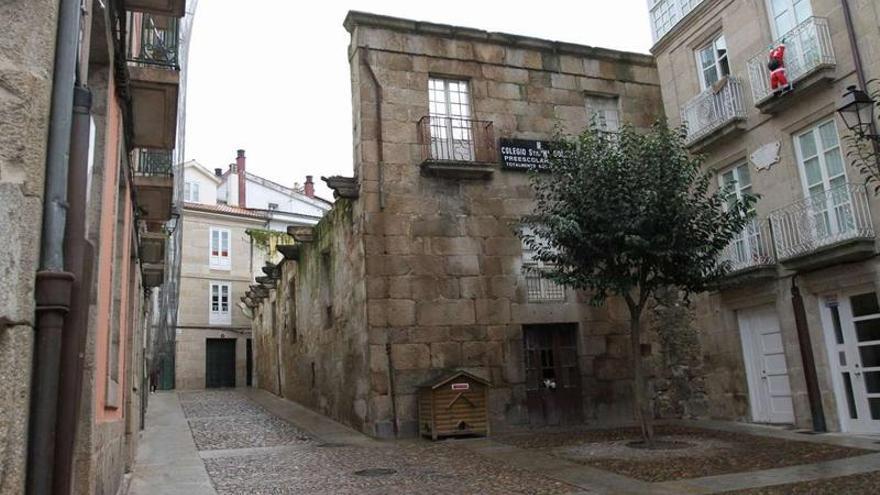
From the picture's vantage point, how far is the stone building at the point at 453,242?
11.0 m

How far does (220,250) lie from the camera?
97.1 feet

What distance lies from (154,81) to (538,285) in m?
7.74

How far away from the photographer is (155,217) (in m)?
9.70

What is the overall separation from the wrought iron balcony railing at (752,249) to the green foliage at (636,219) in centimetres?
141

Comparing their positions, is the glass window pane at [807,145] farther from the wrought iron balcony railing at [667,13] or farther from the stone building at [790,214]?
the wrought iron balcony railing at [667,13]

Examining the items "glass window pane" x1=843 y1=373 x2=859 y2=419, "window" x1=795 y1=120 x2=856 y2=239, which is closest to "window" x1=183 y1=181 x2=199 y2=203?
"window" x1=795 y1=120 x2=856 y2=239

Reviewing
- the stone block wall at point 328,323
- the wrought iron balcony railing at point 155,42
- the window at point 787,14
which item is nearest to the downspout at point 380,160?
the stone block wall at point 328,323

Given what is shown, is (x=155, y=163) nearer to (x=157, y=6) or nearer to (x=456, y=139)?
(x=157, y=6)

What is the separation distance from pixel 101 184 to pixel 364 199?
7.13m

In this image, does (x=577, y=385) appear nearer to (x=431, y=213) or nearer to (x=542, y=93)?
(x=431, y=213)

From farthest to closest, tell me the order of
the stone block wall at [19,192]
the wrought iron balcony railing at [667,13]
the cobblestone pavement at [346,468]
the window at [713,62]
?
the wrought iron balcony railing at [667,13] < the window at [713,62] < the cobblestone pavement at [346,468] < the stone block wall at [19,192]

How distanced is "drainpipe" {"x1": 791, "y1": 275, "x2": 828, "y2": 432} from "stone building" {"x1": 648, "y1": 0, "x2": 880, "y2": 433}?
2 centimetres

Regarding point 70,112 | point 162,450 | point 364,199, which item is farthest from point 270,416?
point 70,112

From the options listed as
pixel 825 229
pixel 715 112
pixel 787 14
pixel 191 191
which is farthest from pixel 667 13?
pixel 191 191
